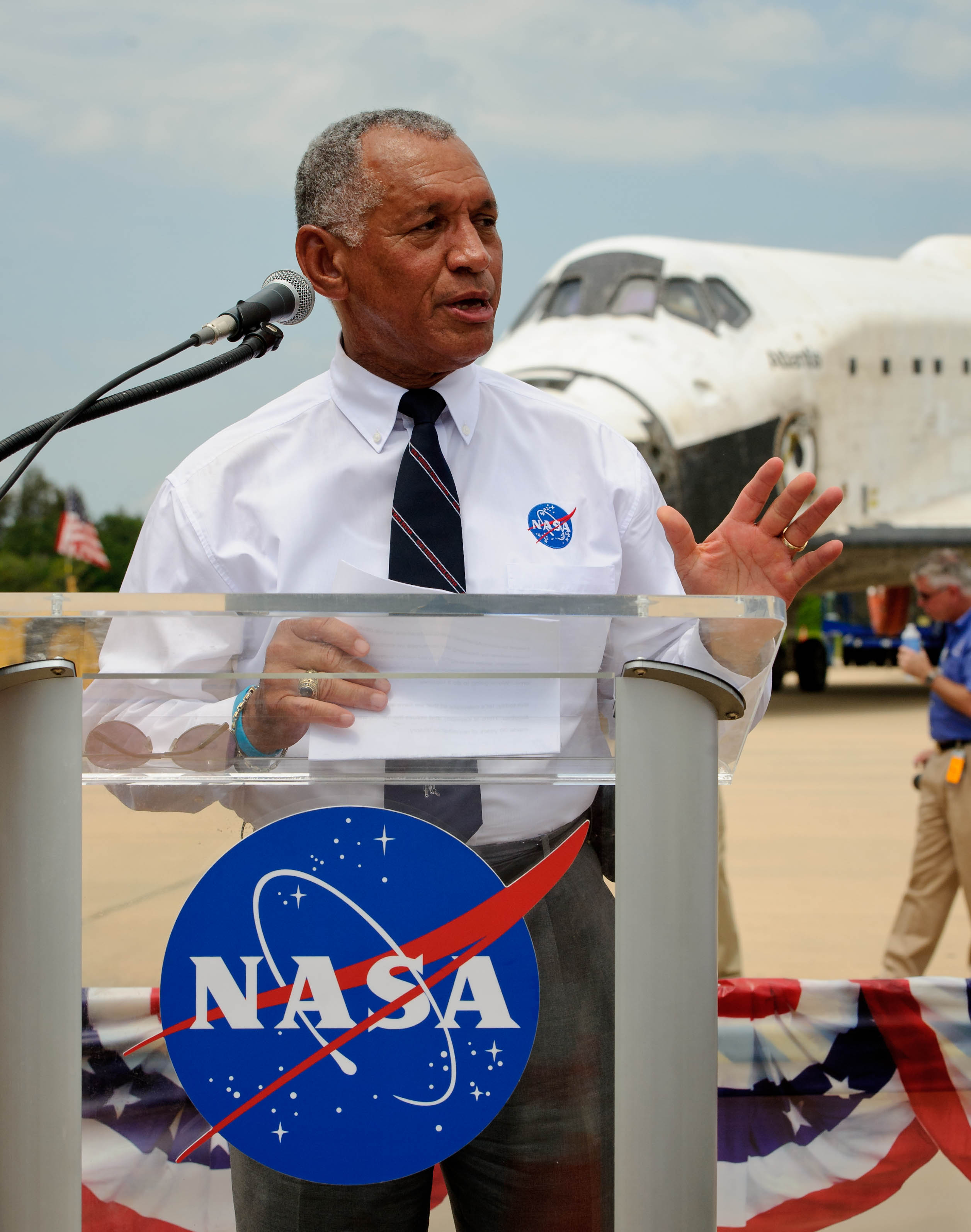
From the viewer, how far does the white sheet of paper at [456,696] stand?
113 cm

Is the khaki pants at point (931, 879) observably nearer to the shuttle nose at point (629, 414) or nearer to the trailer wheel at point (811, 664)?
the shuttle nose at point (629, 414)

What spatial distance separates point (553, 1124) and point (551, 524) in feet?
2.71

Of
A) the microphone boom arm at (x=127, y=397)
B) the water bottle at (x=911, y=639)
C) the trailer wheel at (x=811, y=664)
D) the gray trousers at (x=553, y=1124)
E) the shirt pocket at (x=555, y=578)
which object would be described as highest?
the microphone boom arm at (x=127, y=397)

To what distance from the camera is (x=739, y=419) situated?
12.7 meters

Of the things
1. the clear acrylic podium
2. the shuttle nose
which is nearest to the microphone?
the clear acrylic podium

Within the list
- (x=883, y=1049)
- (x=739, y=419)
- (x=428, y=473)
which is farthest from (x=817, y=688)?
(x=428, y=473)

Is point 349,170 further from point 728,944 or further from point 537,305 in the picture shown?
point 537,305

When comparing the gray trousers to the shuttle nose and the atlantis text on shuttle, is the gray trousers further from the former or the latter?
the atlantis text on shuttle

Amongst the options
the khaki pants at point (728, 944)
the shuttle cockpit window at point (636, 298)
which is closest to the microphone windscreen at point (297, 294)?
the khaki pants at point (728, 944)

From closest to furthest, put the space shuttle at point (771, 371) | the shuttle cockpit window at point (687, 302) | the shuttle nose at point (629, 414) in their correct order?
the shuttle nose at point (629, 414) < the space shuttle at point (771, 371) < the shuttle cockpit window at point (687, 302)

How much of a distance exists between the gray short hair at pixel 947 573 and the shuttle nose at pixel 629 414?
259 inches

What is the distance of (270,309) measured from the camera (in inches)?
65.8

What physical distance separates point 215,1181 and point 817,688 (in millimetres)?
20385

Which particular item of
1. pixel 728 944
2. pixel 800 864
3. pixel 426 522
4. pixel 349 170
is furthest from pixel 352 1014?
pixel 800 864
